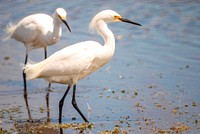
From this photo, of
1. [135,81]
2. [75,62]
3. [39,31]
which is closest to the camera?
[75,62]

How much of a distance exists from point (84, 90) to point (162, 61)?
203 centimetres

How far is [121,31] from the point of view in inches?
571

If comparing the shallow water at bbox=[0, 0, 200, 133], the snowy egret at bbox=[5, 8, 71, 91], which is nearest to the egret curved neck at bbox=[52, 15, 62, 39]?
the snowy egret at bbox=[5, 8, 71, 91]

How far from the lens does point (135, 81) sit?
1048 centimetres

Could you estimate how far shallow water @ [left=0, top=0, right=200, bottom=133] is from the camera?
27.9 feet

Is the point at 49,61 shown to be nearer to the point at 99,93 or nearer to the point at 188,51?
the point at 99,93

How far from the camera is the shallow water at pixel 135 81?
8.49 m

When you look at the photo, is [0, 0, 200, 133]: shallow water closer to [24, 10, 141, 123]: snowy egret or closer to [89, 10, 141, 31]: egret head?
[24, 10, 141, 123]: snowy egret

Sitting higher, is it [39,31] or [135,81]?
[39,31]

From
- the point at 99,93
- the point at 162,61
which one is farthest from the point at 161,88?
the point at 162,61

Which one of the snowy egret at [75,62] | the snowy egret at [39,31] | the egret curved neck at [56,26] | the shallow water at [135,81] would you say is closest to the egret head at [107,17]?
the snowy egret at [75,62]

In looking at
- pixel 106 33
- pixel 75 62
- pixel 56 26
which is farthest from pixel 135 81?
pixel 75 62

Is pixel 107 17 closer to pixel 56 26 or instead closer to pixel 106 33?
pixel 106 33

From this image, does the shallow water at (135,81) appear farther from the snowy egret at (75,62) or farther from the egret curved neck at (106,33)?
the egret curved neck at (106,33)
